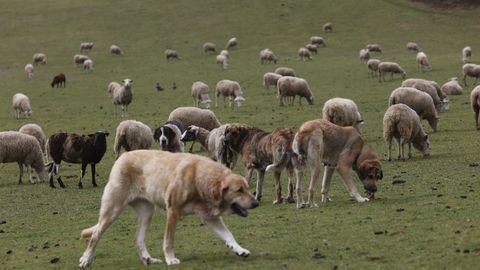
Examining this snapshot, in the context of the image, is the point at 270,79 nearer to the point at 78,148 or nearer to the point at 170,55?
the point at 170,55

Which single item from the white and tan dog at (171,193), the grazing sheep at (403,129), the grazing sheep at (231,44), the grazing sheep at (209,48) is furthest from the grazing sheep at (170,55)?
the white and tan dog at (171,193)

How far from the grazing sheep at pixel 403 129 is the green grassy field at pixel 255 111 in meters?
0.44

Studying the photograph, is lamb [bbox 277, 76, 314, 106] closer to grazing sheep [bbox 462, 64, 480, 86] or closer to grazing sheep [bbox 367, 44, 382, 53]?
grazing sheep [bbox 462, 64, 480, 86]

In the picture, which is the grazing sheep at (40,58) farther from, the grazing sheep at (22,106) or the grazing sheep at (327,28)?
the grazing sheep at (327,28)

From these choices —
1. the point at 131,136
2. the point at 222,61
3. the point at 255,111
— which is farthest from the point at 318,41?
the point at 131,136

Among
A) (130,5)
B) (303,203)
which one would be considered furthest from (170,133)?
(130,5)

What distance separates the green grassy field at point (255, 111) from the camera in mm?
11094

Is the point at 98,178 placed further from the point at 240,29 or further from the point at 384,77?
the point at 240,29

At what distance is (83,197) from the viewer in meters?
18.2

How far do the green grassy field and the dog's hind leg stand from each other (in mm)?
284

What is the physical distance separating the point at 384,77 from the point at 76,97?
1657 cm

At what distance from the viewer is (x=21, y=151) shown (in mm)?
21344

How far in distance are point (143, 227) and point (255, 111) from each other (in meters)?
23.0

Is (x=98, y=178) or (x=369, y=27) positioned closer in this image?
(x=98, y=178)
